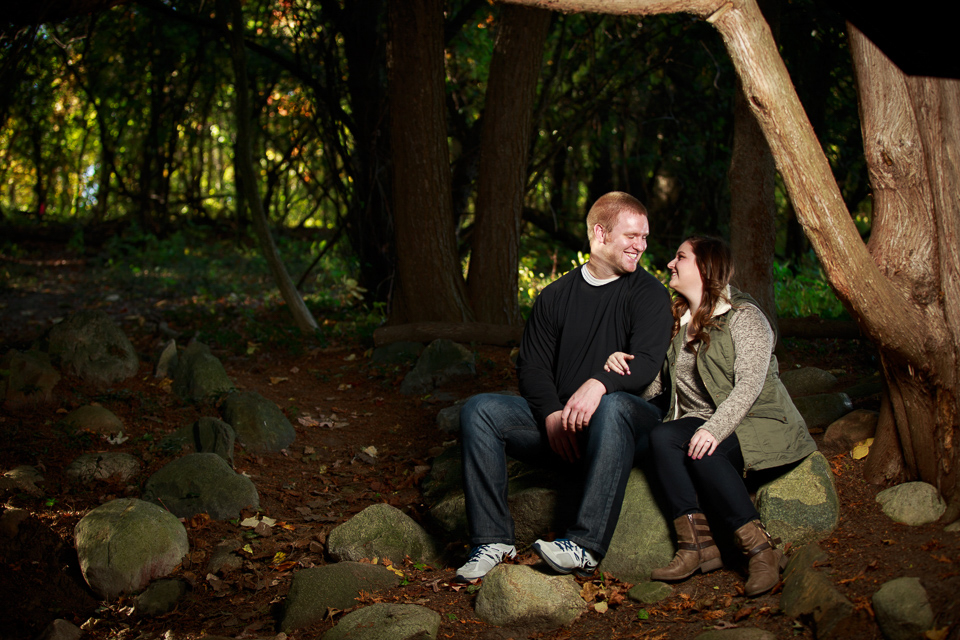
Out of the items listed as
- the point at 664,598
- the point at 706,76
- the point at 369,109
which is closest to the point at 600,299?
the point at 664,598

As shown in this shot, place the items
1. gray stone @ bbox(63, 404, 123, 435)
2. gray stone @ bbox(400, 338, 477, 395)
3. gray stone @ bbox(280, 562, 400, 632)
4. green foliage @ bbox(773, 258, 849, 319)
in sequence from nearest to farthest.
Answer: gray stone @ bbox(280, 562, 400, 632) < gray stone @ bbox(63, 404, 123, 435) < gray stone @ bbox(400, 338, 477, 395) < green foliage @ bbox(773, 258, 849, 319)

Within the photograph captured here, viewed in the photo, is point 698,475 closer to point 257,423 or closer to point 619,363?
point 619,363

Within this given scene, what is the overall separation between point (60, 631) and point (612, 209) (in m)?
3.32

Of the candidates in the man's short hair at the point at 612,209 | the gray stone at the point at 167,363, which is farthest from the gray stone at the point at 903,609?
the gray stone at the point at 167,363

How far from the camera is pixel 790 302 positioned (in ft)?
25.0

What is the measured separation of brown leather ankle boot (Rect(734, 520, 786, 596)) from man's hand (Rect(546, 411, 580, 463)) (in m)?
0.84

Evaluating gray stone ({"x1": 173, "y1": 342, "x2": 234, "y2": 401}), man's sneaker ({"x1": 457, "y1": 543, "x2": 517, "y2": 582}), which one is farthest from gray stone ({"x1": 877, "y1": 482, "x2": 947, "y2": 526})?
gray stone ({"x1": 173, "y1": 342, "x2": 234, "y2": 401})

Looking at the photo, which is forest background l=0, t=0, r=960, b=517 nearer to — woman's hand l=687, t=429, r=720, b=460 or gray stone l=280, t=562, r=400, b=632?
woman's hand l=687, t=429, r=720, b=460

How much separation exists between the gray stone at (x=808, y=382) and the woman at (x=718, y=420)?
164 centimetres

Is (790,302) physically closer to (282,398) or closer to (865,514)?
(865,514)

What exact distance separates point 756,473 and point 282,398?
416 centimetres

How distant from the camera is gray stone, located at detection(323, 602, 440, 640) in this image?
10.0ft

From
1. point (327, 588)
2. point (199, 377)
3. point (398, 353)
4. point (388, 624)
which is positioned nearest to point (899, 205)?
point (388, 624)

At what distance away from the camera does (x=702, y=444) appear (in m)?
3.19
